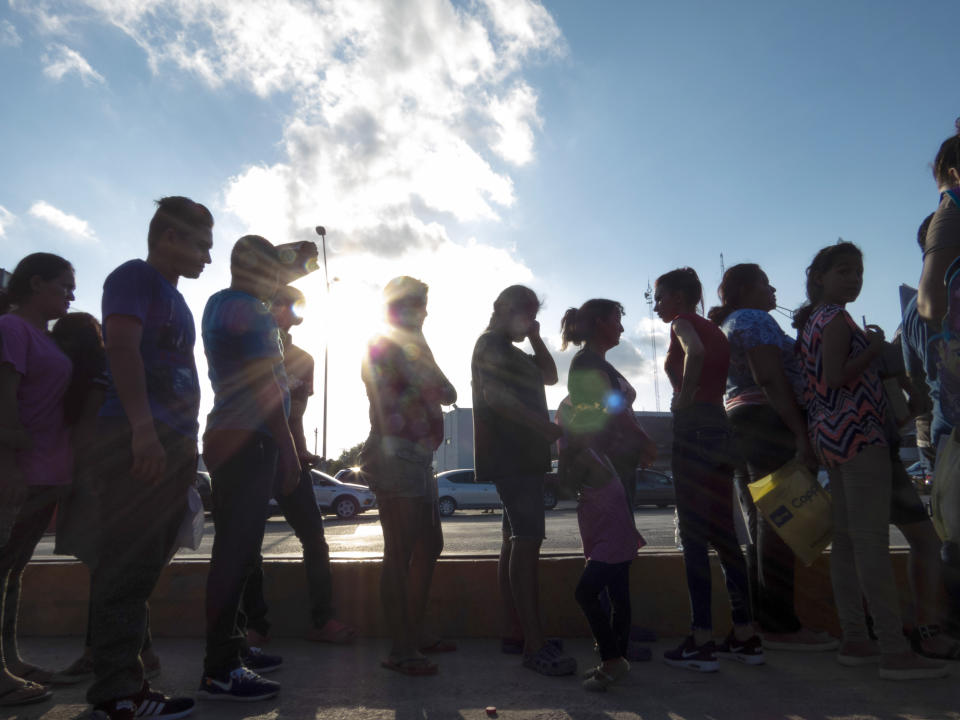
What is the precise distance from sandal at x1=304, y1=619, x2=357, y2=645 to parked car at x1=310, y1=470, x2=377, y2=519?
17464 mm

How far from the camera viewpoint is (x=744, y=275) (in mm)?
3621

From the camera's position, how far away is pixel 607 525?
2.87 meters

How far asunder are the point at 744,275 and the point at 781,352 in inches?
19.5

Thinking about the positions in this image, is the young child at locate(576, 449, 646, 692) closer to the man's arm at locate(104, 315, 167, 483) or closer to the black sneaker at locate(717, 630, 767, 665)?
the black sneaker at locate(717, 630, 767, 665)

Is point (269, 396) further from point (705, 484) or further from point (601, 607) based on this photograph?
point (705, 484)

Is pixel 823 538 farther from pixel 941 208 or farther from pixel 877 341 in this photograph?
pixel 941 208

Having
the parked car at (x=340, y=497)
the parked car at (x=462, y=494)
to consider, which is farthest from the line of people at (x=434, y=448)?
the parked car at (x=462, y=494)

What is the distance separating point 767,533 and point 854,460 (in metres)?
0.67

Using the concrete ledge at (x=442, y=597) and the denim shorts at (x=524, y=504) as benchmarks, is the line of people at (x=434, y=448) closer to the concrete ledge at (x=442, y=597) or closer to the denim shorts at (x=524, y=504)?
the denim shorts at (x=524, y=504)

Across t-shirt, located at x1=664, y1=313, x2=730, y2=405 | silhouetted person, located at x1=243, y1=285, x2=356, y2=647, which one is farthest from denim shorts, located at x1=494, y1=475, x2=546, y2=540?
silhouetted person, located at x1=243, y1=285, x2=356, y2=647

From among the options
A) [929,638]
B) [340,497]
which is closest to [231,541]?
[929,638]

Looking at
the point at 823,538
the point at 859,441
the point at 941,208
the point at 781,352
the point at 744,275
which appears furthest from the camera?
the point at 744,275

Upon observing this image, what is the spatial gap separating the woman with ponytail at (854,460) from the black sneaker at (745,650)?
0.33 meters

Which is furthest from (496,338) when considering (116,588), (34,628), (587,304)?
(34,628)
